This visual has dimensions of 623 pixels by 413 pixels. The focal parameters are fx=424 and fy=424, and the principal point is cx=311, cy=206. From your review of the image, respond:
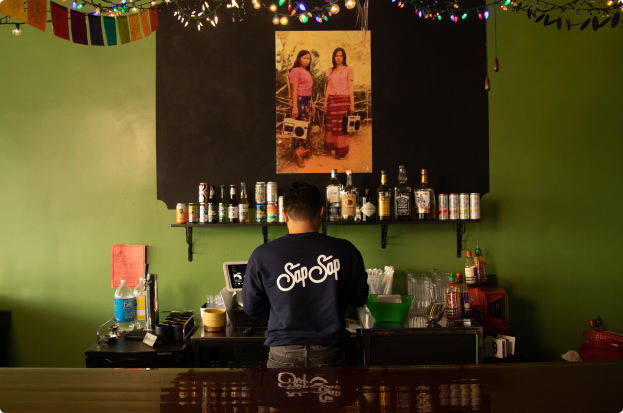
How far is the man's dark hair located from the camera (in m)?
1.88

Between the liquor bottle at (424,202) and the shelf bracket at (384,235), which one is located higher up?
the liquor bottle at (424,202)

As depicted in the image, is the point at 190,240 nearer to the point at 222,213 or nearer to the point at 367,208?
the point at 222,213

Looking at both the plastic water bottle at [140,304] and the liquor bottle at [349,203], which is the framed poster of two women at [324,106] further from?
the plastic water bottle at [140,304]

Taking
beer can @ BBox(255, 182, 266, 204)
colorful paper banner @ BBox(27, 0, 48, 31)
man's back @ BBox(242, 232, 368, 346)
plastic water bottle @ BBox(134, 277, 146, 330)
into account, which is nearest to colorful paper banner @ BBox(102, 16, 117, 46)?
colorful paper banner @ BBox(27, 0, 48, 31)

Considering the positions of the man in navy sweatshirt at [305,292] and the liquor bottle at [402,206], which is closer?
the man in navy sweatshirt at [305,292]

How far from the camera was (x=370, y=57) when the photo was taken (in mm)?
3105

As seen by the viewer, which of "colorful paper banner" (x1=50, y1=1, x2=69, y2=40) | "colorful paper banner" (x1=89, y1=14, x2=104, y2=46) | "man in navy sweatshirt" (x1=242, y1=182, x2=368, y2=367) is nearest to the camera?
"man in navy sweatshirt" (x1=242, y1=182, x2=368, y2=367)

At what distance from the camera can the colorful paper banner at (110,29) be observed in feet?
9.13

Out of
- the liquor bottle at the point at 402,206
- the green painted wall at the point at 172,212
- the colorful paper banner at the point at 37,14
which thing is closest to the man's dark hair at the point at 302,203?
the liquor bottle at the point at 402,206

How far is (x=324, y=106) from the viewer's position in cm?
309

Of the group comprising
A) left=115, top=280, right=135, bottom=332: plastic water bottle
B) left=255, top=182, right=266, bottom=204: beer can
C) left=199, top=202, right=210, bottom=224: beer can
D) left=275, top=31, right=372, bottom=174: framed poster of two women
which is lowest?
left=115, top=280, right=135, bottom=332: plastic water bottle

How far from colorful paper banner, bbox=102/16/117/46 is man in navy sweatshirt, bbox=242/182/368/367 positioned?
1.93 metres

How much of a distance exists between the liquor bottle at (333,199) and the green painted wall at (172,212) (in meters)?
0.25

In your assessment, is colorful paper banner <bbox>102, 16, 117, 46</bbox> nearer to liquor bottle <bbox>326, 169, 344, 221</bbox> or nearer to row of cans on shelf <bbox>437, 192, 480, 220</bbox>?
liquor bottle <bbox>326, 169, 344, 221</bbox>
